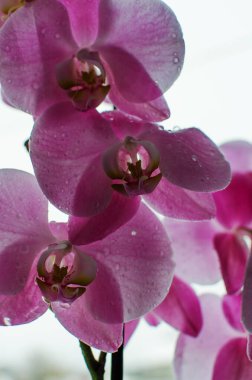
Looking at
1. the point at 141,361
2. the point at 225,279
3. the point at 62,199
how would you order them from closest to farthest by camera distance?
the point at 62,199 < the point at 225,279 < the point at 141,361

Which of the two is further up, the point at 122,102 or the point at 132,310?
the point at 122,102

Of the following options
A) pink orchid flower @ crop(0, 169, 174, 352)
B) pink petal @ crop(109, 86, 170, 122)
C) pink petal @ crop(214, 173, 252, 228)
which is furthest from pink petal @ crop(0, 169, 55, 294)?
pink petal @ crop(214, 173, 252, 228)

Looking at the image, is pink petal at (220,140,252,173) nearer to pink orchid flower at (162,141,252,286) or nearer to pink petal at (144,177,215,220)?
pink orchid flower at (162,141,252,286)

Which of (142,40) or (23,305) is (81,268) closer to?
(23,305)

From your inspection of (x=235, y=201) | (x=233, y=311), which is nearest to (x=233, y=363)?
(x=233, y=311)

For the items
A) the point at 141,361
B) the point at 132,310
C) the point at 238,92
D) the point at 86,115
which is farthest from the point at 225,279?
the point at 238,92

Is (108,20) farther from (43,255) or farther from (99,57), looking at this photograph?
(43,255)

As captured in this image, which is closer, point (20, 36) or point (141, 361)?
point (20, 36)
